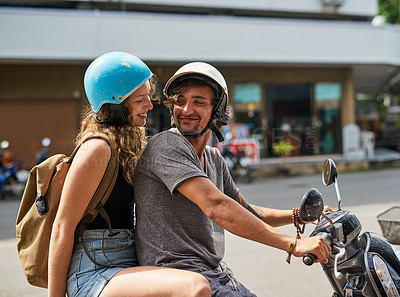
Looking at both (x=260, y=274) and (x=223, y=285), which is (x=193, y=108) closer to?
(x=223, y=285)

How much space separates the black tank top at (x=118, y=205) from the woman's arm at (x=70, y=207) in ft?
0.44

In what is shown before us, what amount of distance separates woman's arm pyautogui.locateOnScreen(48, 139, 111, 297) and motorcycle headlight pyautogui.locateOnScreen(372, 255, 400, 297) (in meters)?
1.21

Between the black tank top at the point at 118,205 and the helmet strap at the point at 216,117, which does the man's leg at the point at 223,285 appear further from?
the helmet strap at the point at 216,117

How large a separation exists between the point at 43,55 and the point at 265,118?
28.6 ft

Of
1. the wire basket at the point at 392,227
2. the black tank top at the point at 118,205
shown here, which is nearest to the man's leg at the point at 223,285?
the black tank top at the point at 118,205

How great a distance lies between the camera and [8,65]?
14672 mm

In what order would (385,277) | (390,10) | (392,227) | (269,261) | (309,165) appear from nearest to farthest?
1. (385,277)
2. (392,227)
3. (269,261)
4. (309,165)
5. (390,10)

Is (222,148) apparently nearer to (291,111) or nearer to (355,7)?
(291,111)

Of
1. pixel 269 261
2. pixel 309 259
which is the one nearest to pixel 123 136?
pixel 309 259

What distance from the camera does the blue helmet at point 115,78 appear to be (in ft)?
6.68

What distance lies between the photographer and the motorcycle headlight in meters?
1.84

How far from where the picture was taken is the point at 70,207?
182 cm

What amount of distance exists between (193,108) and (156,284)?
81 centimetres

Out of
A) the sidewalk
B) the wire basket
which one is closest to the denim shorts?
the wire basket
